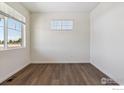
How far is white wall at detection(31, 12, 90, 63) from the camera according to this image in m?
6.92

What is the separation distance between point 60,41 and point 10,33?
2896 millimetres

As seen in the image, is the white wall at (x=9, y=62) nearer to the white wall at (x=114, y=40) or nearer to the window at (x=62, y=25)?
the window at (x=62, y=25)

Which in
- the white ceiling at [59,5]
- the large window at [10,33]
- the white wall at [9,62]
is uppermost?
the white ceiling at [59,5]

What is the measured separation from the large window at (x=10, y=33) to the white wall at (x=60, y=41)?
121 cm

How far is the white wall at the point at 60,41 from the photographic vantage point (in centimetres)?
692

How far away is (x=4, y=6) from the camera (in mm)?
3859

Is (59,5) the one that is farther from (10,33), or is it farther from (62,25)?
(10,33)

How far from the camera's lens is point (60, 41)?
6.98m

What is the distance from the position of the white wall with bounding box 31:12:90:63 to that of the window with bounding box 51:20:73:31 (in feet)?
0.59

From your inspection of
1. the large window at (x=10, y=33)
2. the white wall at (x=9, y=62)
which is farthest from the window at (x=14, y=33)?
the white wall at (x=9, y=62)

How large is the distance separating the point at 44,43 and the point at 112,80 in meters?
4.05

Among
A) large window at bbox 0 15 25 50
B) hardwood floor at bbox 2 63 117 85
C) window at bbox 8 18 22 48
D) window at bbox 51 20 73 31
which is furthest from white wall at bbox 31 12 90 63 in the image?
hardwood floor at bbox 2 63 117 85
